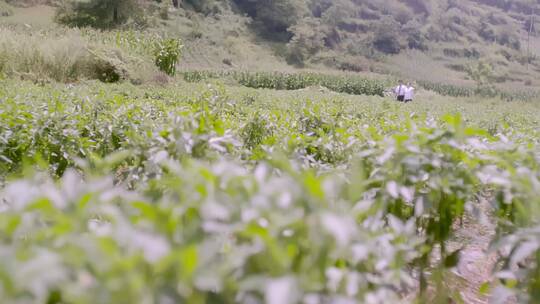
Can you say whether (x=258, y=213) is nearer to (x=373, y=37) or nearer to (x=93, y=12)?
(x=93, y=12)

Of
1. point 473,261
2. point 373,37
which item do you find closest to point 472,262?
point 473,261

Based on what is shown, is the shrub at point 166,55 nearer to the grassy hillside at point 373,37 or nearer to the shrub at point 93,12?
the grassy hillside at point 373,37

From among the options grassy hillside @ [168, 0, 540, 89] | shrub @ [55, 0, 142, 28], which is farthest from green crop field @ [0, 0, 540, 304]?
grassy hillside @ [168, 0, 540, 89]

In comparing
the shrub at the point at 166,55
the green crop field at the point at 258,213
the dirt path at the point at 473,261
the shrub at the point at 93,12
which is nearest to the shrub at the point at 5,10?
the shrub at the point at 93,12

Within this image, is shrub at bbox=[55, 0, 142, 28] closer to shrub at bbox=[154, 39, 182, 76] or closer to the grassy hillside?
the grassy hillside

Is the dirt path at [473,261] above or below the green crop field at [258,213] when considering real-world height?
below

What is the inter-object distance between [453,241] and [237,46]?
39620mm

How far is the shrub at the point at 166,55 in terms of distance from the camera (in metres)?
16.8

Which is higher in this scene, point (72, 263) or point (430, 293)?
point (72, 263)

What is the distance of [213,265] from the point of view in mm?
947

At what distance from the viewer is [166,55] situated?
16875 mm

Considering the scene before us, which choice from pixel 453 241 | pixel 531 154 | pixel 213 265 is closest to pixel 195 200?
pixel 213 265

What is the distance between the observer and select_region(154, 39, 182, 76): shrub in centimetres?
1681

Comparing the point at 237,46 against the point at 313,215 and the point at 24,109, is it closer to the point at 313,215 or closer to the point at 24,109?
the point at 24,109
